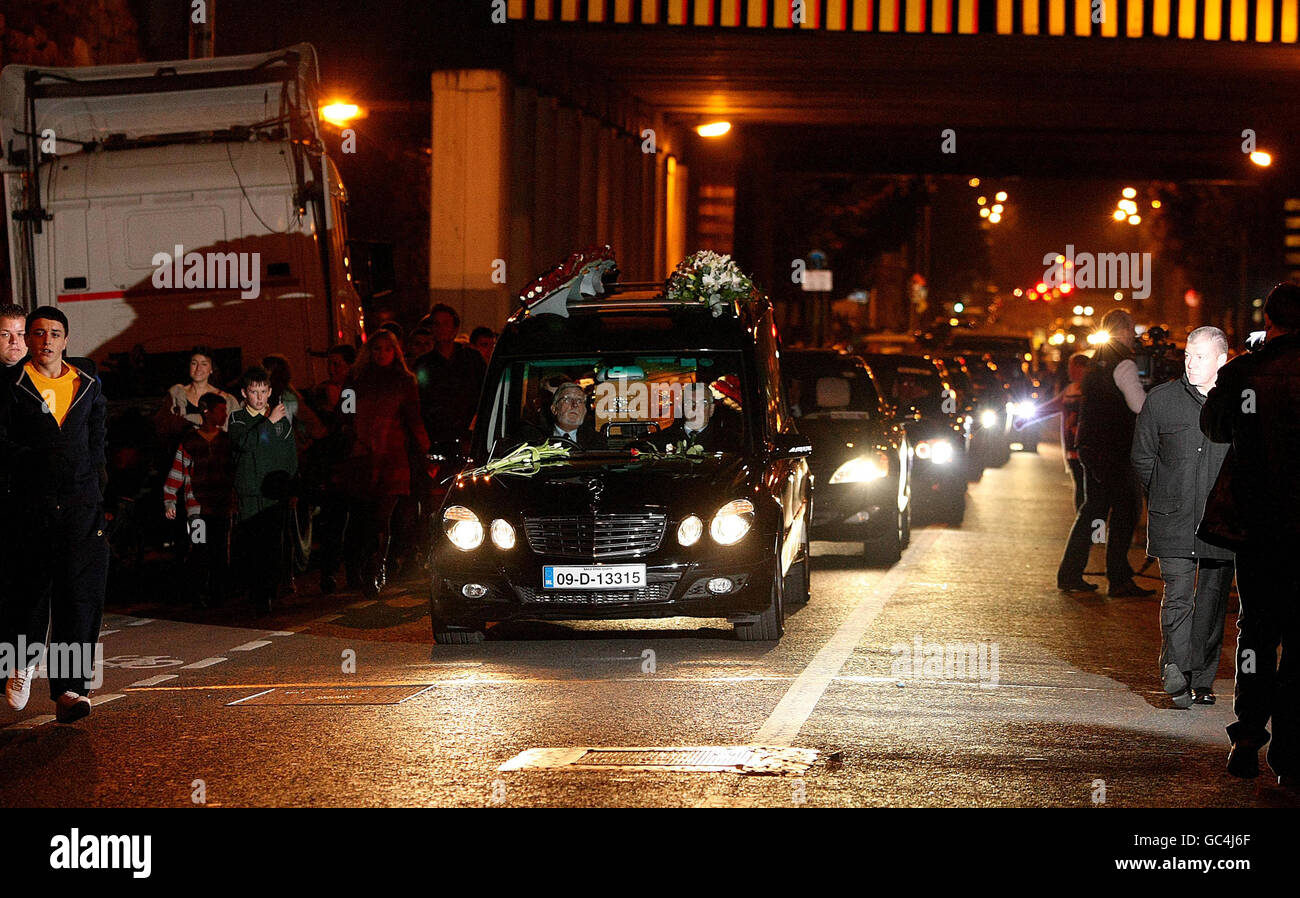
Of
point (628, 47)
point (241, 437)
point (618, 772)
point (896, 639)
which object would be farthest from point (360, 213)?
point (618, 772)

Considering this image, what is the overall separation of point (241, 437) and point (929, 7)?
54.7ft

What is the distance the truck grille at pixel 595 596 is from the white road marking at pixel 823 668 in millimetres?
896

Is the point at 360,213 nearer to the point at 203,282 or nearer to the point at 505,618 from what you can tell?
the point at 203,282

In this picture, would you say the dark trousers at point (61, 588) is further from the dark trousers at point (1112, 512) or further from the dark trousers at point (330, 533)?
the dark trousers at point (1112, 512)

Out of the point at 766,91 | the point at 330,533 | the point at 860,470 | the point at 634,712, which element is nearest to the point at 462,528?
the point at 634,712

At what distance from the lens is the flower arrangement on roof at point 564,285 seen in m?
12.1

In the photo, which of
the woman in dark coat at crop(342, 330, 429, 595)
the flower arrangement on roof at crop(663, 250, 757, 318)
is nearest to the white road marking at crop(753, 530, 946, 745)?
the flower arrangement on roof at crop(663, 250, 757, 318)

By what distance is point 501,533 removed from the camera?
35.3 ft

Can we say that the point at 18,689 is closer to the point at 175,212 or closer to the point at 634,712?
the point at 634,712

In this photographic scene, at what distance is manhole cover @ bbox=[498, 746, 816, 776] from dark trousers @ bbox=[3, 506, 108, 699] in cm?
227

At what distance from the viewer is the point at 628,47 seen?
27641mm

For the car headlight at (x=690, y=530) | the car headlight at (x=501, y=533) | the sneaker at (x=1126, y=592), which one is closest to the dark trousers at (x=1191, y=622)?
the car headlight at (x=690, y=530)

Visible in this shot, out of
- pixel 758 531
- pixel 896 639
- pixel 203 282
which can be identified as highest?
pixel 203 282

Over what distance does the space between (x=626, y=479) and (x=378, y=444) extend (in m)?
3.62
